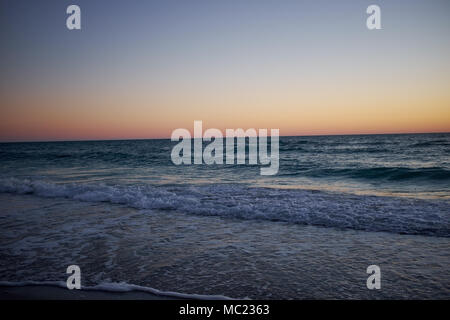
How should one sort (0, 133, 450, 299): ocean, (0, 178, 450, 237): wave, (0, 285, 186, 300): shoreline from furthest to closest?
1. (0, 178, 450, 237): wave
2. (0, 133, 450, 299): ocean
3. (0, 285, 186, 300): shoreline

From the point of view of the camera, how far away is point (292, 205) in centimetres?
837

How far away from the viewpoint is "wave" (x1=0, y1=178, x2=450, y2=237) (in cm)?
650

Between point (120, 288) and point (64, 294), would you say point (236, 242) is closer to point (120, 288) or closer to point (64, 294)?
point (120, 288)

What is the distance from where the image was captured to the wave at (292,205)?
6.50 metres

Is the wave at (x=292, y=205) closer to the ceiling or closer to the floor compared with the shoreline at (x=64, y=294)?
closer to the ceiling

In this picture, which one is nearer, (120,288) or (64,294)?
Answer: (64,294)

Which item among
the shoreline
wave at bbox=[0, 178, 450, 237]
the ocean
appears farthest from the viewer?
wave at bbox=[0, 178, 450, 237]

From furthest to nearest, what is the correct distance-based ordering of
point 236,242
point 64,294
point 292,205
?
point 292,205
point 236,242
point 64,294

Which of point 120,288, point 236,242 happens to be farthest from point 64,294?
point 236,242

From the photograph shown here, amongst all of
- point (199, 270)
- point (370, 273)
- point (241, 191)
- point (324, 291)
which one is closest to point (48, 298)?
point (199, 270)

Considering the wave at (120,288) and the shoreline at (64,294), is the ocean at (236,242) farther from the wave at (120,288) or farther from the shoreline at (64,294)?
the shoreline at (64,294)

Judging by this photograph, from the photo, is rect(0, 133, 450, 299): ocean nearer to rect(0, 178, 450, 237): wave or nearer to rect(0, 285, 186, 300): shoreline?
rect(0, 178, 450, 237): wave

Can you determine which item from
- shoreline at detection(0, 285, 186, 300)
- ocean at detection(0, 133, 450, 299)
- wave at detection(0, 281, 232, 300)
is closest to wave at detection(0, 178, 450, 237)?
ocean at detection(0, 133, 450, 299)

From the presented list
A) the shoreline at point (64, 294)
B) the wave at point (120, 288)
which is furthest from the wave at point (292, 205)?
the shoreline at point (64, 294)
